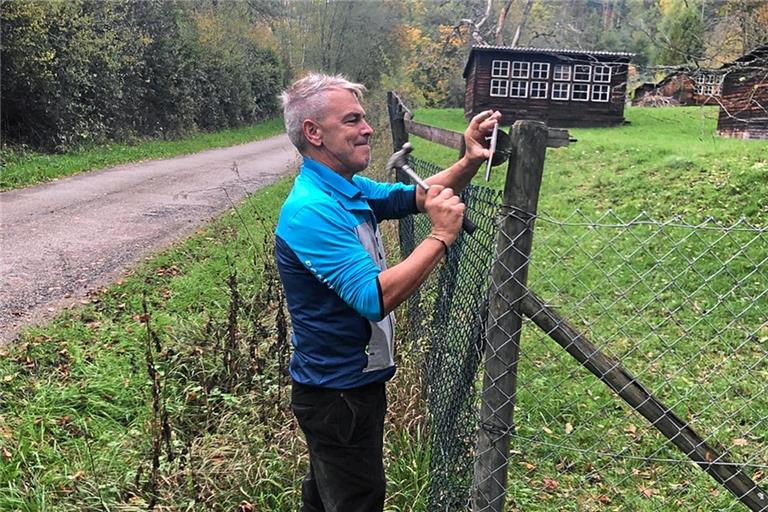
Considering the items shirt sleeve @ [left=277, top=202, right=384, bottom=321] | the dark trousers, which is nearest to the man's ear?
shirt sleeve @ [left=277, top=202, right=384, bottom=321]

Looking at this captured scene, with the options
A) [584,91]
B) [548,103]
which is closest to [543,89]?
[548,103]

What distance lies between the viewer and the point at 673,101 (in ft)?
132

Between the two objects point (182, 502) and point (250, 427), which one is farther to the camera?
point (250, 427)

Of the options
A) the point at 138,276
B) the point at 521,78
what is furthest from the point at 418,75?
the point at 138,276

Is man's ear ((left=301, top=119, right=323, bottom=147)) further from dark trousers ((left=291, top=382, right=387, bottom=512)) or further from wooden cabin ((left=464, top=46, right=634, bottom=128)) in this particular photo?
wooden cabin ((left=464, top=46, right=634, bottom=128))

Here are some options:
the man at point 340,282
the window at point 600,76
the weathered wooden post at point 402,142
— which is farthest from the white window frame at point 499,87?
the man at point 340,282

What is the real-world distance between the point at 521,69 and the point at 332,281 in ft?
96.3

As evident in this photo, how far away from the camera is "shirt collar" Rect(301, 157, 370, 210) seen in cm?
212

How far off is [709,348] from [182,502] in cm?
448

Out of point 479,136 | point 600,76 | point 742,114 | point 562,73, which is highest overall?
point 479,136

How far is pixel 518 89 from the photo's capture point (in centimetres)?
2955

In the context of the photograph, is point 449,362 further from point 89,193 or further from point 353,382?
point 89,193

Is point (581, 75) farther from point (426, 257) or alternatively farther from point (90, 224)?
point (426, 257)

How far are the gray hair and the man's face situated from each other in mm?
23
